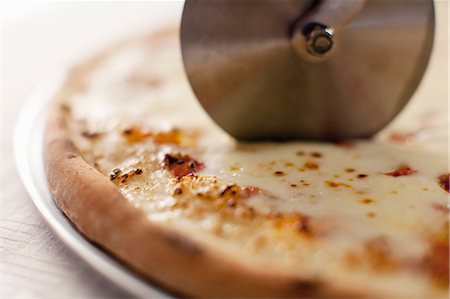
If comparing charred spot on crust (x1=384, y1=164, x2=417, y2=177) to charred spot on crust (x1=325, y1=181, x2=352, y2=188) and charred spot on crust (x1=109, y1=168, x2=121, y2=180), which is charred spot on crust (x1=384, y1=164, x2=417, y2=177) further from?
charred spot on crust (x1=109, y1=168, x2=121, y2=180)

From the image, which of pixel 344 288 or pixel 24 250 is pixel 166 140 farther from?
pixel 344 288

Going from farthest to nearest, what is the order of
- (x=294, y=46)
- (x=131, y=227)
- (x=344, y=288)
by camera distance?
1. (x=294, y=46)
2. (x=131, y=227)
3. (x=344, y=288)

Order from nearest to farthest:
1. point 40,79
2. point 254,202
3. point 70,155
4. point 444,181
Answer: point 254,202 → point 444,181 → point 70,155 → point 40,79

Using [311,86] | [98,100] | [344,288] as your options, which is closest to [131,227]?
[344,288]

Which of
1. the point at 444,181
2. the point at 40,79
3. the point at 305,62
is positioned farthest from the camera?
the point at 40,79

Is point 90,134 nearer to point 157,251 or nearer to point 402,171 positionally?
point 157,251

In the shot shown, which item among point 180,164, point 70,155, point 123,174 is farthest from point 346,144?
point 70,155

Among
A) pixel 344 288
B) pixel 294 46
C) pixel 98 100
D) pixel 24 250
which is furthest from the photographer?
pixel 98 100
